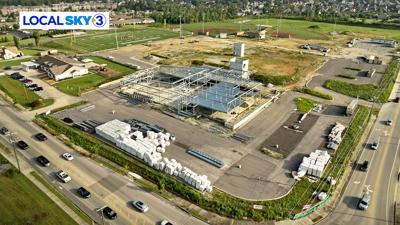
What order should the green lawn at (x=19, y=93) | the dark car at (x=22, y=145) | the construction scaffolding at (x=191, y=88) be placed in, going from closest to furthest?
the dark car at (x=22, y=145) → the construction scaffolding at (x=191, y=88) → the green lawn at (x=19, y=93)

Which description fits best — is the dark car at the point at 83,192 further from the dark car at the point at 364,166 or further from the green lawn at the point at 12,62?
the green lawn at the point at 12,62

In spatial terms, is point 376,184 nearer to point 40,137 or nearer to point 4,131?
point 40,137

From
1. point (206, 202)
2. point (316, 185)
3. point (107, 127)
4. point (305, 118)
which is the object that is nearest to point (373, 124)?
point (305, 118)

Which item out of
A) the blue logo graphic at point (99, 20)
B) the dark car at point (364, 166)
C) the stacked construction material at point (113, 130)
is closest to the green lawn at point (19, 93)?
the stacked construction material at point (113, 130)

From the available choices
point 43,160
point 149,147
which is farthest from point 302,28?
point 43,160

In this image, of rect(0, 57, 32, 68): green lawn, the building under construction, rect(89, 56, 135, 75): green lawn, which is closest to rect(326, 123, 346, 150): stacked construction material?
the building under construction

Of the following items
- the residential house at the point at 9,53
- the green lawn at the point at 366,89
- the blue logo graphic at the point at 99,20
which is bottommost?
the green lawn at the point at 366,89

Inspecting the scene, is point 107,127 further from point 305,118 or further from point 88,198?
point 305,118
